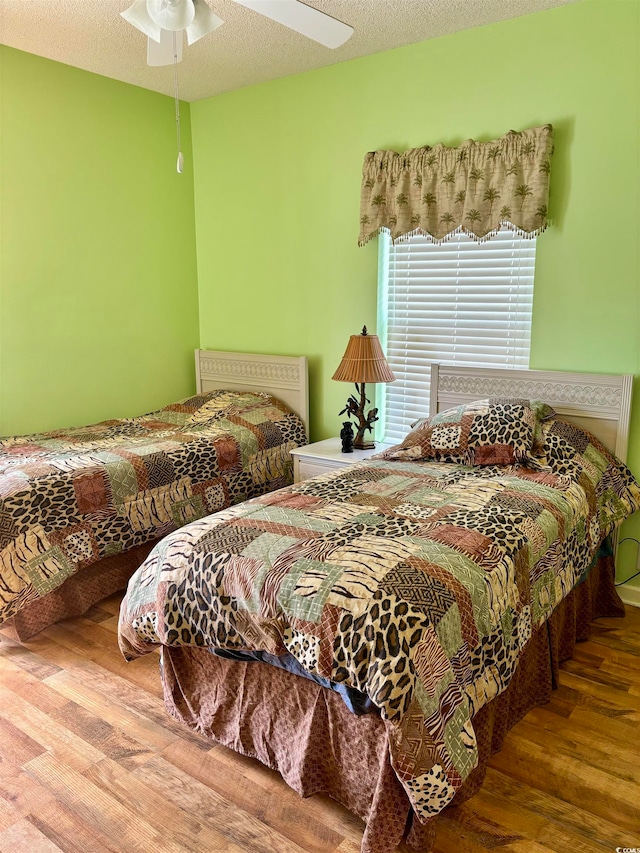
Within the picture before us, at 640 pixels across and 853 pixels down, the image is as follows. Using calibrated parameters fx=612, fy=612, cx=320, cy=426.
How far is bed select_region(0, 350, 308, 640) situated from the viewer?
2.55 m

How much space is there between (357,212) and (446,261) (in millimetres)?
635

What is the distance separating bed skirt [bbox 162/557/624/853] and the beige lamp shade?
1495 millimetres

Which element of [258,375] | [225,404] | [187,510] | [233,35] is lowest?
[187,510]

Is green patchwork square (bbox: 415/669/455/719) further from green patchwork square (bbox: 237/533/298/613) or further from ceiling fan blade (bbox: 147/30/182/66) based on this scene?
ceiling fan blade (bbox: 147/30/182/66)

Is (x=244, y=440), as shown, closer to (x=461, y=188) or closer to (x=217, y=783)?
(x=461, y=188)

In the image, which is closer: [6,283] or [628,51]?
[628,51]

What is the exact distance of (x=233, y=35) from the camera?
3.07 m

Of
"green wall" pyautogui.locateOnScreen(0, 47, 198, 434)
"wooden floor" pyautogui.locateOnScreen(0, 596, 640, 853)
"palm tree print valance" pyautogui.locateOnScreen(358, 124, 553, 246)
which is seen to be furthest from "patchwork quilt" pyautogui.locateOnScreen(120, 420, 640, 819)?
"green wall" pyautogui.locateOnScreen(0, 47, 198, 434)

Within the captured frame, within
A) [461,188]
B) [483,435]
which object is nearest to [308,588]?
[483,435]

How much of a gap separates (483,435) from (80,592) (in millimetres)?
1965

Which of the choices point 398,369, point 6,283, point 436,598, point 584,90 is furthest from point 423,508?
point 6,283

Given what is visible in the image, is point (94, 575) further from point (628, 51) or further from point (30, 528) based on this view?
point (628, 51)

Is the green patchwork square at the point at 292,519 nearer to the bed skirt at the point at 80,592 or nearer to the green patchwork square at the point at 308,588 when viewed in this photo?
the green patchwork square at the point at 308,588

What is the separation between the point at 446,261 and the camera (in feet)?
10.8
